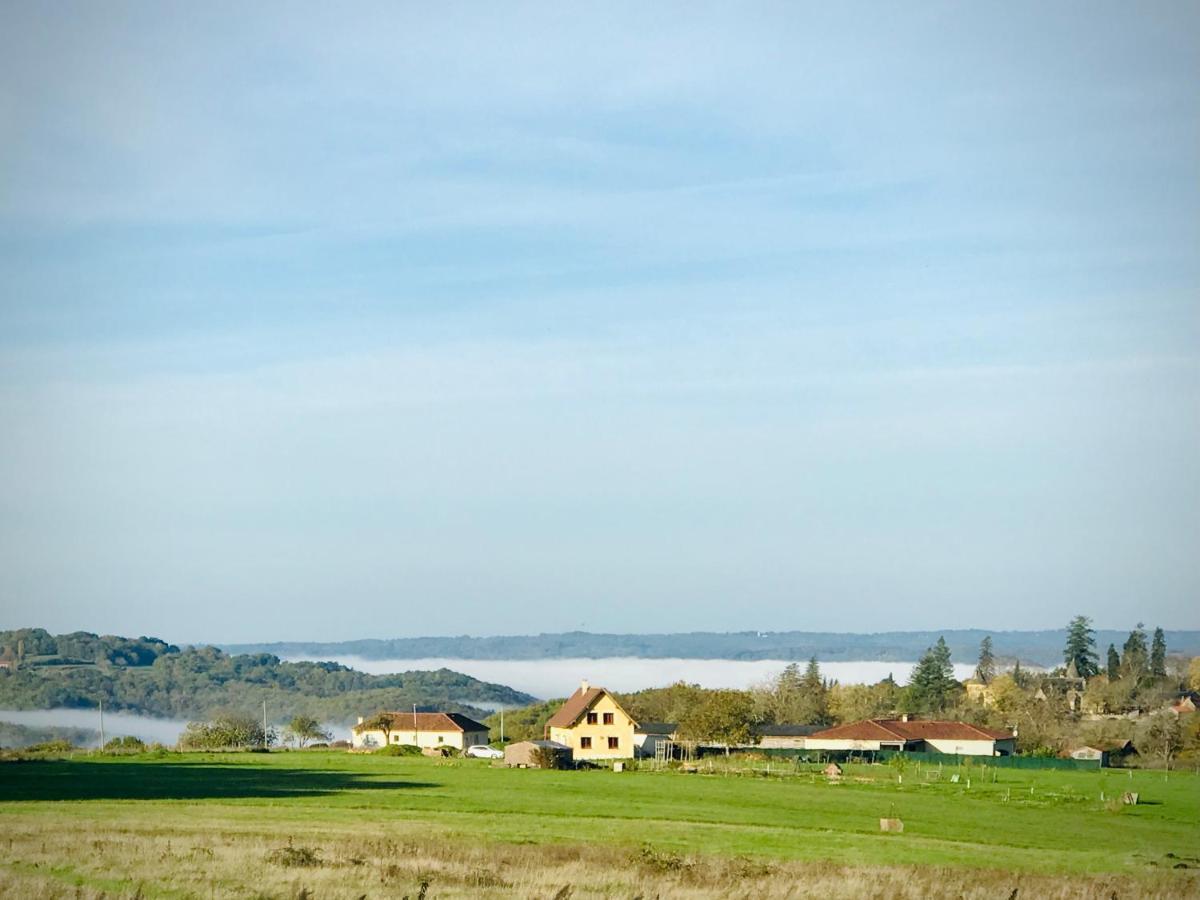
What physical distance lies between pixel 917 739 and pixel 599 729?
981 inches

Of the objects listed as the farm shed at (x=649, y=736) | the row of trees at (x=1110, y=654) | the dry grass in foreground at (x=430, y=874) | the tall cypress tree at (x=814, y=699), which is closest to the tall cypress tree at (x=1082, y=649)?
the row of trees at (x=1110, y=654)

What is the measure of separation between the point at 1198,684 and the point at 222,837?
6458 inches

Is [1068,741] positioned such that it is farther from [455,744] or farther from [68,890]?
[68,890]

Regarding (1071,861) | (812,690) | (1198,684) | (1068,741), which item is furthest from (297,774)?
(1198,684)

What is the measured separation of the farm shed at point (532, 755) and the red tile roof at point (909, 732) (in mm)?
30194

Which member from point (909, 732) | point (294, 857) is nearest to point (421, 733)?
point (909, 732)

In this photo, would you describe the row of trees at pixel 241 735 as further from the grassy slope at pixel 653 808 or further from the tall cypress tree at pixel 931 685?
the tall cypress tree at pixel 931 685

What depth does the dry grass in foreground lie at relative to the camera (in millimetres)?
30094

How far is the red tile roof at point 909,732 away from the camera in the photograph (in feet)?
350

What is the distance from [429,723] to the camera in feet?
360

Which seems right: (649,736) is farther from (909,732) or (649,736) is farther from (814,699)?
(814,699)

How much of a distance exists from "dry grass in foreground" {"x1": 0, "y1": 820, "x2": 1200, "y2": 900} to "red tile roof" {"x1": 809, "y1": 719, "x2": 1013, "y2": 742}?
224 ft

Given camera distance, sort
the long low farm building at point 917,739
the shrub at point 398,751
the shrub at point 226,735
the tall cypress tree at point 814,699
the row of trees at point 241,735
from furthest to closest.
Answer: the tall cypress tree at point 814,699 → the long low farm building at point 917,739 → the row of trees at point 241,735 → the shrub at point 226,735 → the shrub at point 398,751

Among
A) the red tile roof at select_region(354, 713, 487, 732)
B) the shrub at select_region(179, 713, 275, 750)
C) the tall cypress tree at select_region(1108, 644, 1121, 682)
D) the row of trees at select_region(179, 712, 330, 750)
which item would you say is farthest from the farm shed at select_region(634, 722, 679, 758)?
the tall cypress tree at select_region(1108, 644, 1121, 682)
